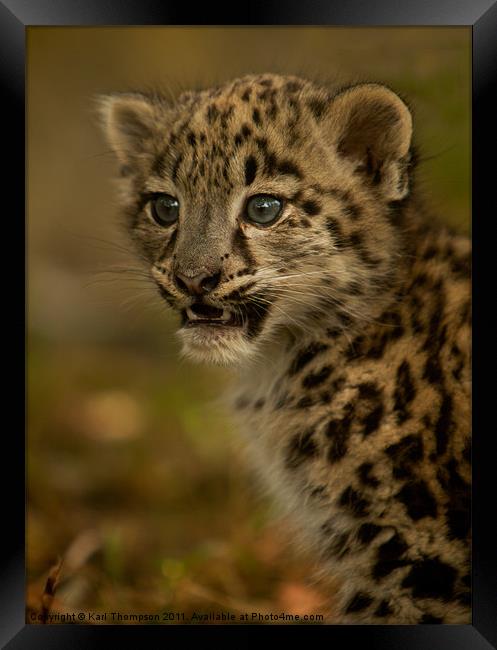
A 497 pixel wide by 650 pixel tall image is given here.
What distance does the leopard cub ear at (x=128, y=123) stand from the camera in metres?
5.87

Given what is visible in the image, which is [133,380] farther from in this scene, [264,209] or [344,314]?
[264,209]

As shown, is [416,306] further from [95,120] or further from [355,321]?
[95,120]

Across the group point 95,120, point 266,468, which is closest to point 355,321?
point 266,468

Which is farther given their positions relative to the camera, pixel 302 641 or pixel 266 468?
pixel 266 468

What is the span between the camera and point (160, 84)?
640 cm

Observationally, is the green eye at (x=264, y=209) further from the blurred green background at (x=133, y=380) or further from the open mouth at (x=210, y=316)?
the blurred green background at (x=133, y=380)

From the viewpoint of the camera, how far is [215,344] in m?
5.09

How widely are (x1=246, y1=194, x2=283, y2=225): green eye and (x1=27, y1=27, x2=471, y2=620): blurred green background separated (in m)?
0.89

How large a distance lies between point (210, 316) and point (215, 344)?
161mm

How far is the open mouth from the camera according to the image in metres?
5.02
